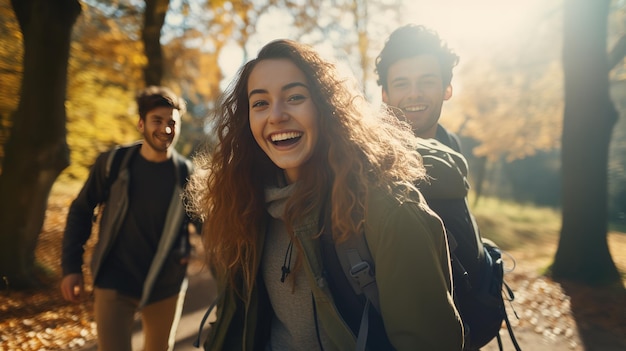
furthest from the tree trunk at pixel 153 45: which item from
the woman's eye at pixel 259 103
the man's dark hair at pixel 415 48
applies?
the woman's eye at pixel 259 103

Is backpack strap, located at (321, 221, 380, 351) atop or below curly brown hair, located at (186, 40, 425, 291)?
below

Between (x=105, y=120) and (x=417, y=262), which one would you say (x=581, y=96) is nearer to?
(x=417, y=262)

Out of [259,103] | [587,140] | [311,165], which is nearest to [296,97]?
[259,103]

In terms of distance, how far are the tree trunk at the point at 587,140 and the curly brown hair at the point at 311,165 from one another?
6.63m

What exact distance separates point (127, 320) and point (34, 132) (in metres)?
3.86

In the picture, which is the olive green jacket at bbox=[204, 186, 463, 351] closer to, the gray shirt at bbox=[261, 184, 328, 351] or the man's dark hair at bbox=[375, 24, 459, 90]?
the gray shirt at bbox=[261, 184, 328, 351]

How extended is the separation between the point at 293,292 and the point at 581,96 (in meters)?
7.34

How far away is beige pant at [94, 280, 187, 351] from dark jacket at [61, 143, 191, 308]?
131 mm

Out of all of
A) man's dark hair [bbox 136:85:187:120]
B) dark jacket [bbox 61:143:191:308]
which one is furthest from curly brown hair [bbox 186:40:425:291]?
man's dark hair [bbox 136:85:187:120]

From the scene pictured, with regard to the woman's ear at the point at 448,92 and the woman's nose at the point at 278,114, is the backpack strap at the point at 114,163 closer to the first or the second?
the woman's nose at the point at 278,114

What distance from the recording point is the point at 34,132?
5641mm

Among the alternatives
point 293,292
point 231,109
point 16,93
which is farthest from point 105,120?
point 293,292

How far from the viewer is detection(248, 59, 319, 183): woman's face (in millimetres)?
1762

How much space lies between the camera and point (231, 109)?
2158 millimetres
